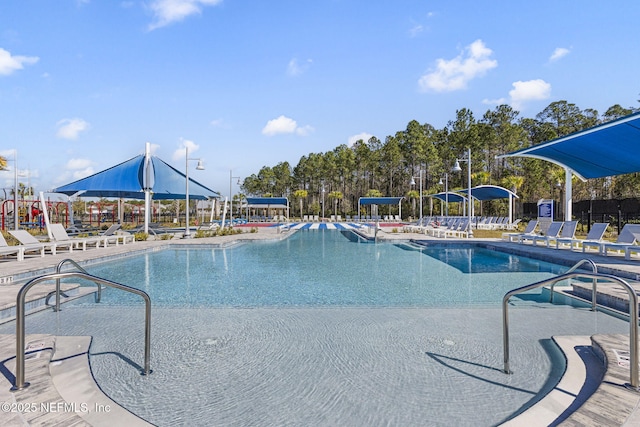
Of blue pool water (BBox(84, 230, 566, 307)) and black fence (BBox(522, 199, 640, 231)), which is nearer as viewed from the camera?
blue pool water (BBox(84, 230, 566, 307))

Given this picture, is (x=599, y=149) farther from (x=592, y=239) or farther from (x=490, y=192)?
(x=490, y=192)

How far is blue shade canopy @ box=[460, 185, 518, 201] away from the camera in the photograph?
22359 mm

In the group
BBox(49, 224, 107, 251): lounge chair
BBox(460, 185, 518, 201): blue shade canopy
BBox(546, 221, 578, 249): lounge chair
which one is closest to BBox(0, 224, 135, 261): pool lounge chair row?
BBox(49, 224, 107, 251): lounge chair

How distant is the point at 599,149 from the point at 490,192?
15.1 metres

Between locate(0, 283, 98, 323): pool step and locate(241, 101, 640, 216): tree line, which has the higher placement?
locate(241, 101, 640, 216): tree line

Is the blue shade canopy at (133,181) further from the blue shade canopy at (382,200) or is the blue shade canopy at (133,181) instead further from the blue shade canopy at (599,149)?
the blue shade canopy at (382,200)

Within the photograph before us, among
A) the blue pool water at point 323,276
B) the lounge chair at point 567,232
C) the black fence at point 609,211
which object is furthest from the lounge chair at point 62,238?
the black fence at point 609,211

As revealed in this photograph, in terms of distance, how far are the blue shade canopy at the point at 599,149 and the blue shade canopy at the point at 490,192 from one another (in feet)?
31.7

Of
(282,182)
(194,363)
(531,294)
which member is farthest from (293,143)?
(282,182)

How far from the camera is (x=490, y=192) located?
929 inches

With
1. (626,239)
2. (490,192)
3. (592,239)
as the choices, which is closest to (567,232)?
(592,239)

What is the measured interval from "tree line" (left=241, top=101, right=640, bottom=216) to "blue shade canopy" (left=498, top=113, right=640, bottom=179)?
721 inches

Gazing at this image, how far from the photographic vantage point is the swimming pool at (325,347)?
102 inches

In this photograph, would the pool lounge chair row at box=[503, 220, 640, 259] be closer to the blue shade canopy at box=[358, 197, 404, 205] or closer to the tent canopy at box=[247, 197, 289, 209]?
the blue shade canopy at box=[358, 197, 404, 205]
